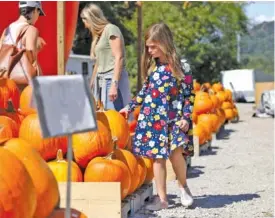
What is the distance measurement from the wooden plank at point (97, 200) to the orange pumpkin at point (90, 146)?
0.49 metres

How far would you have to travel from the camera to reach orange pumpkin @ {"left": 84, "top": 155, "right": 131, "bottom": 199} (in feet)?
15.3

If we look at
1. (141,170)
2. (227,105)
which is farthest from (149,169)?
(227,105)

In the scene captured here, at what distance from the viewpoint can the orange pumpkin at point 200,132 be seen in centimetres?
934

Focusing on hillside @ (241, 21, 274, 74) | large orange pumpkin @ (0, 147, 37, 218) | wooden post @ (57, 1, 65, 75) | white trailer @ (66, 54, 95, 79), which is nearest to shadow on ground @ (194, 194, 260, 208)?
wooden post @ (57, 1, 65, 75)

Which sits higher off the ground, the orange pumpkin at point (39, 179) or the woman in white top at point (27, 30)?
the woman in white top at point (27, 30)

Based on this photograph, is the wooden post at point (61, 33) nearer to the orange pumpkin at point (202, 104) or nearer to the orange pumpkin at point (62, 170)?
the orange pumpkin at point (62, 170)

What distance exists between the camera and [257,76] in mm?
44719

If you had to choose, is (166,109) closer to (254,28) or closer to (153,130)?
(153,130)

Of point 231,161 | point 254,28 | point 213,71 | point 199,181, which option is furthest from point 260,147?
point 254,28

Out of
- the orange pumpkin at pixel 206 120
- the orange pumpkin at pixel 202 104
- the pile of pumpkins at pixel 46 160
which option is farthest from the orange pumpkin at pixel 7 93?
the orange pumpkin at pixel 202 104

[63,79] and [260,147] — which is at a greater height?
[63,79]

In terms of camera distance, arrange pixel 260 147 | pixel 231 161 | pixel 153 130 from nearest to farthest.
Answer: pixel 153 130 < pixel 231 161 < pixel 260 147

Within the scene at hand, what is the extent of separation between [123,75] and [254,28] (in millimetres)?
46089

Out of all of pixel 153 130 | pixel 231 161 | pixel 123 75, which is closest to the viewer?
pixel 153 130
